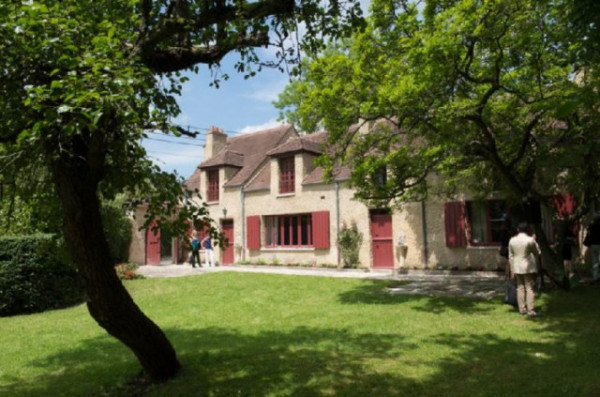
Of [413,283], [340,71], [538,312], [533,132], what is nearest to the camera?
[538,312]

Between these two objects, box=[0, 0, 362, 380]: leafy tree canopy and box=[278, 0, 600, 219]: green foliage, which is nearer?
box=[0, 0, 362, 380]: leafy tree canopy

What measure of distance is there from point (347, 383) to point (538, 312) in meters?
5.25

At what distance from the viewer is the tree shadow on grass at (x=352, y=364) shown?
16.7 feet

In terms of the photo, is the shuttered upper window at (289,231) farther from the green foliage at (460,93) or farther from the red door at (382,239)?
the green foliage at (460,93)

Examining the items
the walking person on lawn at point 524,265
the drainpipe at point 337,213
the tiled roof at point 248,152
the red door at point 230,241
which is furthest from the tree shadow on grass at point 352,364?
the tiled roof at point 248,152

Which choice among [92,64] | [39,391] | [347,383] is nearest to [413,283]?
[347,383]

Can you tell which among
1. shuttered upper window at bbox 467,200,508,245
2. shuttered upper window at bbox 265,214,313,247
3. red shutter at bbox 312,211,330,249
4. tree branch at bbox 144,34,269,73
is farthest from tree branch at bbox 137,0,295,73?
shuttered upper window at bbox 265,214,313,247

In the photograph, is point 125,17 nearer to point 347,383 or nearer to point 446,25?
point 347,383

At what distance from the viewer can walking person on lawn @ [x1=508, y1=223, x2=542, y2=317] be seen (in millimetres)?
8359

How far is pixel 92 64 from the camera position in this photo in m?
3.35

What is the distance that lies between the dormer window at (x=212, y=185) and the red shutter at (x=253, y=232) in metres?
3.00

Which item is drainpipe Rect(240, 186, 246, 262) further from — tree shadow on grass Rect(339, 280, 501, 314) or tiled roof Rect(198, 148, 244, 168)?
tree shadow on grass Rect(339, 280, 501, 314)

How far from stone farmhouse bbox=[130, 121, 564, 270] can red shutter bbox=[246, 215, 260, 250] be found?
5cm

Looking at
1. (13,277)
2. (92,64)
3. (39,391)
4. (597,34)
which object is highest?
(597,34)
